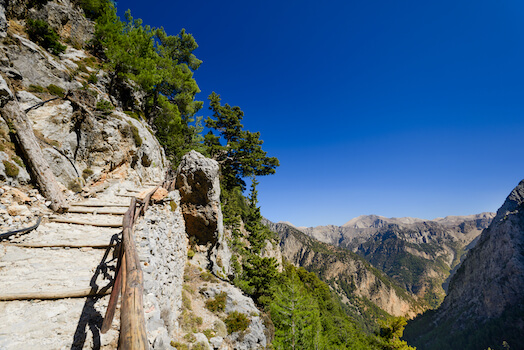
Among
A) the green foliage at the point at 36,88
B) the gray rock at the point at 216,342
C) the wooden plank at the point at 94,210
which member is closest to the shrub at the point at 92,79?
the green foliage at the point at 36,88

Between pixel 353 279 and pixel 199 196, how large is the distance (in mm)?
190207

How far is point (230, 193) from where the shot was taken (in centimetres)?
2502

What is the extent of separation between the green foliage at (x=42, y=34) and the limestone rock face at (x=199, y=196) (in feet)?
44.2

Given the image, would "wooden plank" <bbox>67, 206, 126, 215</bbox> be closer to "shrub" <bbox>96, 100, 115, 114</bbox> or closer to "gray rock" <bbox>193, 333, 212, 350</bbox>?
"gray rock" <bbox>193, 333, 212, 350</bbox>

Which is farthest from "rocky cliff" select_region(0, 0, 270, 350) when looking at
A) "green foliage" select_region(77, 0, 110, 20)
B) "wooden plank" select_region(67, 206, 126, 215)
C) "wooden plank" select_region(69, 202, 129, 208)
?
"green foliage" select_region(77, 0, 110, 20)

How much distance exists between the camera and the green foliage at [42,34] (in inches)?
553

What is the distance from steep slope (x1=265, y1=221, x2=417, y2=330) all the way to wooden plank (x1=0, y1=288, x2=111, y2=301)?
6536 inches

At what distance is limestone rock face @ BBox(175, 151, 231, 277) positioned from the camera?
1269 cm

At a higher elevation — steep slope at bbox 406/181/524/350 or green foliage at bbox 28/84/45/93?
green foliage at bbox 28/84/45/93

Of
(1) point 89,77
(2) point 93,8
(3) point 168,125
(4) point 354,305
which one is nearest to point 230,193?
(3) point 168,125

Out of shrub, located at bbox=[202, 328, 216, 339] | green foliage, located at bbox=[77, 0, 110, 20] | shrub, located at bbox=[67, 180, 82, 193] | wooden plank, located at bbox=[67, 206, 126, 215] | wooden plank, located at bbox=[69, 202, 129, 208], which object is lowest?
shrub, located at bbox=[202, 328, 216, 339]

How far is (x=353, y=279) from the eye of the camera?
16312 centimetres

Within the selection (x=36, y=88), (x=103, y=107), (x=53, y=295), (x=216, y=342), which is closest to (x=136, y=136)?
(x=103, y=107)

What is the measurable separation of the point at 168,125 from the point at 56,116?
1279 cm
